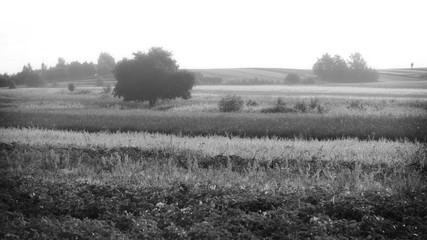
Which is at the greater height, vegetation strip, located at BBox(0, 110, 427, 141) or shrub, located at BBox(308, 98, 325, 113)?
vegetation strip, located at BBox(0, 110, 427, 141)

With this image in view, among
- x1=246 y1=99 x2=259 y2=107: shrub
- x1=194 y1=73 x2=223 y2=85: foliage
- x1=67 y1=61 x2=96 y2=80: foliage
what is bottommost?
x1=246 y1=99 x2=259 y2=107: shrub

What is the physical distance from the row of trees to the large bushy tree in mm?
39230

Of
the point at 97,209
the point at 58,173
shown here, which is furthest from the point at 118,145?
the point at 97,209

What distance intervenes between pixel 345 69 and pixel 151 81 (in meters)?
44.7

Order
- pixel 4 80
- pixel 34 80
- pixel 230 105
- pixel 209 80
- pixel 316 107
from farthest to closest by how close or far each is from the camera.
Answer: pixel 209 80
pixel 34 80
pixel 4 80
pixel 230 105
pixel 316 107

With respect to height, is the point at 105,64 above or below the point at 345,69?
above

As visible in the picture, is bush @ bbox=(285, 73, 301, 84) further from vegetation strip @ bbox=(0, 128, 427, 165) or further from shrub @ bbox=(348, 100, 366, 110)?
vegetation strip @ bbox=(0, 128, 427, 165)

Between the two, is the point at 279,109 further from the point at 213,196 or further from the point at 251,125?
the point at 213,196

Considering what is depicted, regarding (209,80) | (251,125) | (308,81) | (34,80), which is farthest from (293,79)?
(251,125)

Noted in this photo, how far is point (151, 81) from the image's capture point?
4331 cm

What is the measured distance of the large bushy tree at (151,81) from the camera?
4334 centimetres

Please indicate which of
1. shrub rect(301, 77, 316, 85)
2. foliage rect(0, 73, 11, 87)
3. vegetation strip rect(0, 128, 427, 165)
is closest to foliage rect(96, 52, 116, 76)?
foliage rect(0, 73, 11, 87)

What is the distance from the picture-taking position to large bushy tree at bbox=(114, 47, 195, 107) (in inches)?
1706

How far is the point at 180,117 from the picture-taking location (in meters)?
24.1
